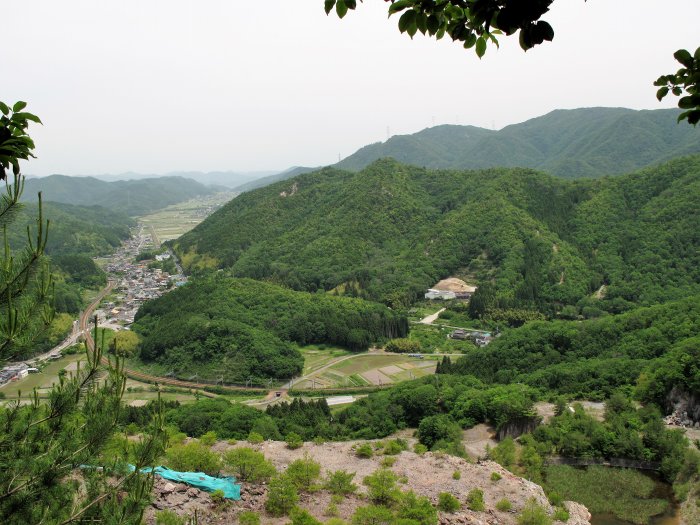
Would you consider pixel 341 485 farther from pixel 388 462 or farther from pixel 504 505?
pixel 504 505

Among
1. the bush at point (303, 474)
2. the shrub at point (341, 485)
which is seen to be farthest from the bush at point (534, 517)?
the bush at point (303, 474)

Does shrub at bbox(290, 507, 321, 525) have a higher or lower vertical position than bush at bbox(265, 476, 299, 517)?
higher

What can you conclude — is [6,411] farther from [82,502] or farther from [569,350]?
[569,350]

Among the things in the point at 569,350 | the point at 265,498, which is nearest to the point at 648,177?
the point at 569,350

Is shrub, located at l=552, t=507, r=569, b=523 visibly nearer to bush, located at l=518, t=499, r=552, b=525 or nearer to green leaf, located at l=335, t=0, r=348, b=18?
bush, located at l=518, t=499, r=552, b=525

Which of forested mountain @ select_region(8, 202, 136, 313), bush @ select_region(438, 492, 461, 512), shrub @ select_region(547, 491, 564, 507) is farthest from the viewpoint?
forested mountain @ select_region(8, 202, 136, 313)

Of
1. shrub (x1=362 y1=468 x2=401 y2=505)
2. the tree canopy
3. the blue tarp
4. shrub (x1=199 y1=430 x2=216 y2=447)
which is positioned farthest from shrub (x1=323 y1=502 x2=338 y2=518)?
the tree canopy

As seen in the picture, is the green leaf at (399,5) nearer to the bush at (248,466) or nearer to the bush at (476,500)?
the bush at (248,466)
